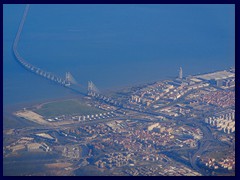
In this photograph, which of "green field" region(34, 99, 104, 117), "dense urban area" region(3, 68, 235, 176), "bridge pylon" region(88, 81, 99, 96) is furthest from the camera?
"bridge pylon" region(88, 81, 99, 96)

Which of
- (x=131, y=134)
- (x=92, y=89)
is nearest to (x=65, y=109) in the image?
(x=92, y=89)

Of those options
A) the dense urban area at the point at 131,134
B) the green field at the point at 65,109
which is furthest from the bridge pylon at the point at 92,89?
the green field at the point at 65,109

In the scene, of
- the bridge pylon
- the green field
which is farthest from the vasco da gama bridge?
the green field

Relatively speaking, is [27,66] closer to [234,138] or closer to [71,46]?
[71,46]

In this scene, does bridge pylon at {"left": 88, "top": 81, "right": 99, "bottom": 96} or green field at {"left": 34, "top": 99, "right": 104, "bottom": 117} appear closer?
green field at {"left": 34, "top": 99, "right": 104, "bottom": 117}

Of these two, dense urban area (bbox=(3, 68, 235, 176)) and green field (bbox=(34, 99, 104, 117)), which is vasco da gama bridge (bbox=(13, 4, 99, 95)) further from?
green field (bbox=(34, 99, 104, 117))

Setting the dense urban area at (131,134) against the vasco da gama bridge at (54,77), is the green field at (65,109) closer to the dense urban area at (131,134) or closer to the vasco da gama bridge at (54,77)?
the dense urban area at (131,134)

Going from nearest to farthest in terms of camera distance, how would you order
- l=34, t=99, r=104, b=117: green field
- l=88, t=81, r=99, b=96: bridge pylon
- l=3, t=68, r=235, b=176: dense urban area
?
l=3, t=68, r=235, b=176: dense urban area < l=34, t=99, r=104, b=117: green field < l=88, t=81, r=99, b=96: bridge pylon

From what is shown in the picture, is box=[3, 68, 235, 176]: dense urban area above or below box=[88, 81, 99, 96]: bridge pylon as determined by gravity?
below
